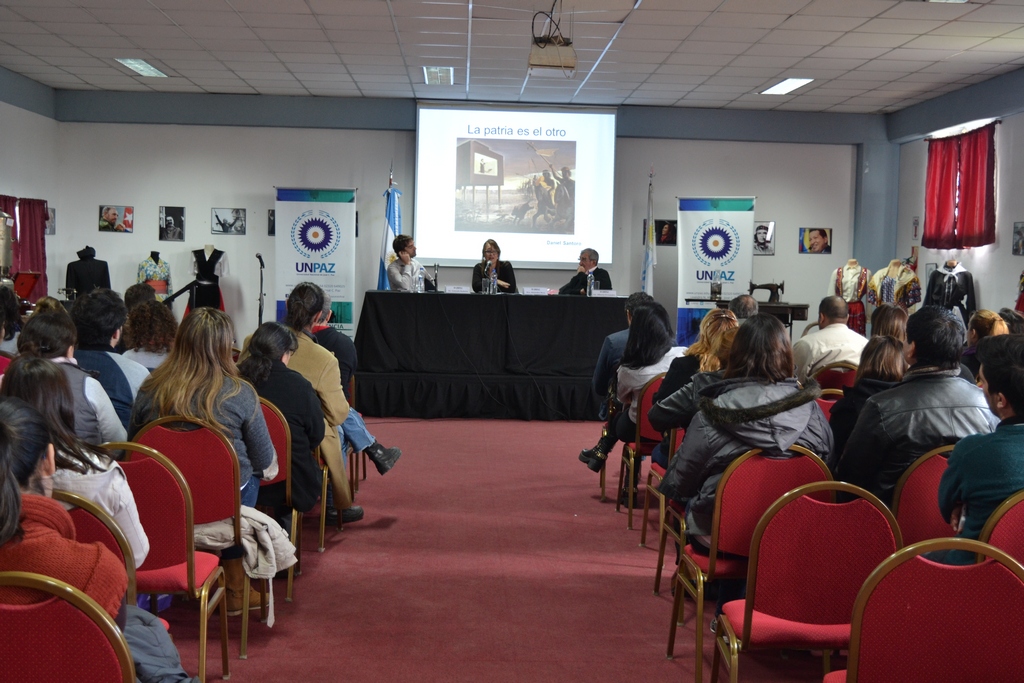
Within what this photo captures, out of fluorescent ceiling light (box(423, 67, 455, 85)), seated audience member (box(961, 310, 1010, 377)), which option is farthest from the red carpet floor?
fluorescent ceiling light (box(423, 67, 455, 85))

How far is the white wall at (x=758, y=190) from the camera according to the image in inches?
439

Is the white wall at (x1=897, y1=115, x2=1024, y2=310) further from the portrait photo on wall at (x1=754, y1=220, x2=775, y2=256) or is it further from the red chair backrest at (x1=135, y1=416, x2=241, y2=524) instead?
the red chair backrest at (x1=135, y1=416, x2=241, y2=524)

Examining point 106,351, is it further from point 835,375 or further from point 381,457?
point 835,375

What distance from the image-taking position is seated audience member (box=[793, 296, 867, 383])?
184 inches

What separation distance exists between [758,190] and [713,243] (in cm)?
123

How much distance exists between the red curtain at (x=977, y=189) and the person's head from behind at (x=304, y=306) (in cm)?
757

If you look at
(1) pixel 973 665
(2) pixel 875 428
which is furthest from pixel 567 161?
(1) pixel 973 665

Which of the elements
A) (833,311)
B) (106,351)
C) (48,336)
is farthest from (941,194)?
(48,336)

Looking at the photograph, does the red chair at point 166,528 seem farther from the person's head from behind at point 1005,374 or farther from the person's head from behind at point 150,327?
the person's head from behind at point 1005,374

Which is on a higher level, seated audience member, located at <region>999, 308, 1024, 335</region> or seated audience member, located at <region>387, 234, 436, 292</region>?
seated audience member, located at <region>387, 234, 436, 292</region>

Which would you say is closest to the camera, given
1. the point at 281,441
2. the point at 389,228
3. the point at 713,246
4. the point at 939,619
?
the point at 939,619

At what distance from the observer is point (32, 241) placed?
394 inches

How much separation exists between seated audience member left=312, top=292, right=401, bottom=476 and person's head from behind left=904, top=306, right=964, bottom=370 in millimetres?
2550

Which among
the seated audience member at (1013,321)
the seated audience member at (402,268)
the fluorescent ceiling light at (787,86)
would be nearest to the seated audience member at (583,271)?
the seated audience member at (402,268)
